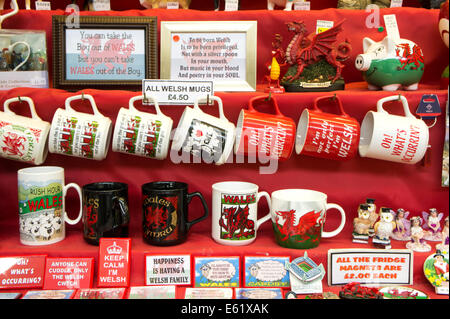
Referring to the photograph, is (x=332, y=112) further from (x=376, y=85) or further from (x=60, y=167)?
(x=60, y=167)

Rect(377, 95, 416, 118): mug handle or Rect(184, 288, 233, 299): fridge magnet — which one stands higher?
Rect(377, 95, 416, 118): mug handle

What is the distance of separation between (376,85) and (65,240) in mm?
980

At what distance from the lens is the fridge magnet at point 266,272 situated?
3.87ft

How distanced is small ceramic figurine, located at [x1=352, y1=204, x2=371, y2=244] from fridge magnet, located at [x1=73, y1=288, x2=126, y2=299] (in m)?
0.63

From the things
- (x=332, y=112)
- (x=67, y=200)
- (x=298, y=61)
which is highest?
(x=298, y=61)

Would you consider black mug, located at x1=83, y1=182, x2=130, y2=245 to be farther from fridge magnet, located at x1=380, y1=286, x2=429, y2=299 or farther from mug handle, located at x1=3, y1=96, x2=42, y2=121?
fridge magnet, located at x1=380, y1=286, x2=429, y2=299

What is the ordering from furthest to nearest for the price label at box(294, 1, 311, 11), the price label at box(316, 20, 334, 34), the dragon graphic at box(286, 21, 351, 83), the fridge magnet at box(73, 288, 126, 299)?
the price label at box(294, 1, 311, 11)
the price label at box(316, 20, 334, 34)
the dragon graphic at box(286, 21, 351, 83)
the fridge magnet at box(73, 288, 126, 299)

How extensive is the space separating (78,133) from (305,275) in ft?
2.25

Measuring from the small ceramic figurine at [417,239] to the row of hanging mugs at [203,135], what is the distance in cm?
18

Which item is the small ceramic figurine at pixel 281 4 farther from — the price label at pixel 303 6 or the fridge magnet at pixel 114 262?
the fridge magnet at pixel 114 262

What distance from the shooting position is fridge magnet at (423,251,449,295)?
46.4 inches

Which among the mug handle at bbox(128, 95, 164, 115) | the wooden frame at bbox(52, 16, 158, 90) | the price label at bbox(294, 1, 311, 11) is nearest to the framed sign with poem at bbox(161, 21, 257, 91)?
the wooden frame at bbox(52, 16, 158, 90)

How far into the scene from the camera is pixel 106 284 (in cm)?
117
